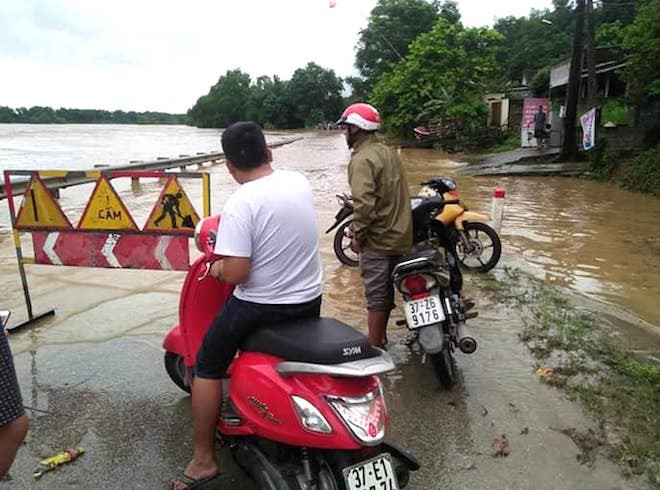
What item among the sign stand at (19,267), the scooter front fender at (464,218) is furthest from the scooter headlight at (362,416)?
the scooter front fender at (464,218)

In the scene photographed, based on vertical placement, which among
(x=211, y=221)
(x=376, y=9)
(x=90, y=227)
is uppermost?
(x=376, y=9)

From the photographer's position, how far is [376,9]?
198 feet

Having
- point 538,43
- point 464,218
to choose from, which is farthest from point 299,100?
point 464,218

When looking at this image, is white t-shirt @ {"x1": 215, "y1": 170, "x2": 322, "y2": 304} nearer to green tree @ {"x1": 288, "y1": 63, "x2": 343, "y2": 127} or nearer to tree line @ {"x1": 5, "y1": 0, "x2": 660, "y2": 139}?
tree line @ {"x1": 5, "y1": 0, "x2": 660, "y2": 139}

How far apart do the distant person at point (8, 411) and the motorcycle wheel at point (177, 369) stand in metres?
2.16

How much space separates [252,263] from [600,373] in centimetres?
278

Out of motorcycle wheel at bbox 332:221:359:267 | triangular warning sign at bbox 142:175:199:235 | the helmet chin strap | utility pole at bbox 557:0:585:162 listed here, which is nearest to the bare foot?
triangular warning sign at bbox 142:175:199:235

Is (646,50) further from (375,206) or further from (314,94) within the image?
(314,94)

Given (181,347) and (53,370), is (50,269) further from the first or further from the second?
(181,347)

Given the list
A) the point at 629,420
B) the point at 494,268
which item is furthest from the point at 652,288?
the point at 629,420

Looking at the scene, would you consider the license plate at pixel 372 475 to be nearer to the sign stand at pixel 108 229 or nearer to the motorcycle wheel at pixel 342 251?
the sign stand at pixel 108 229

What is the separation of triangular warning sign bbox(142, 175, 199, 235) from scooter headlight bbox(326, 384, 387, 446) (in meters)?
2.42

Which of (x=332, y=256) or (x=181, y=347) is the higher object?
(x=181, y=347)

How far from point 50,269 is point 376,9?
59968 millimetres
